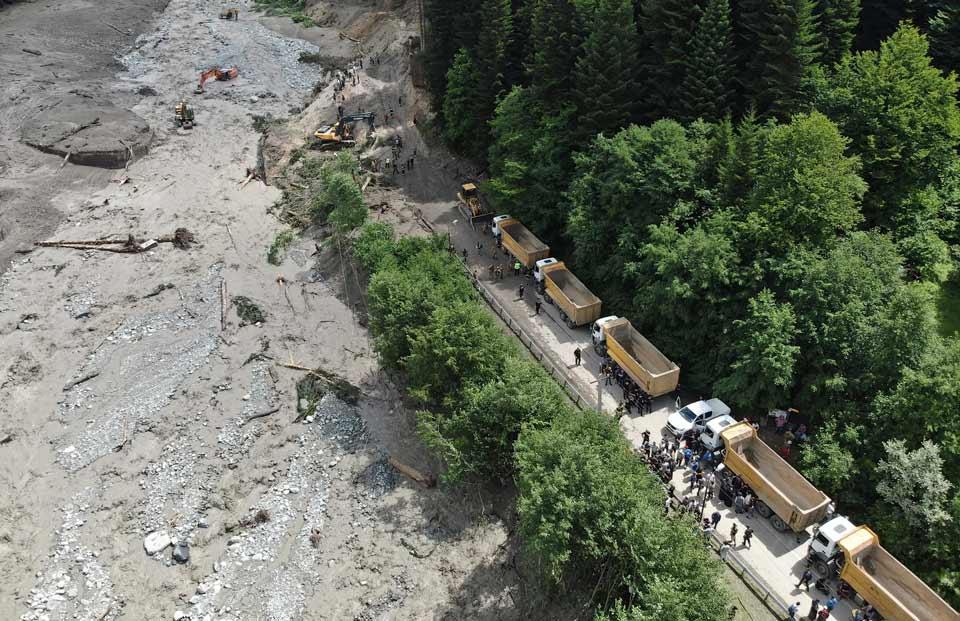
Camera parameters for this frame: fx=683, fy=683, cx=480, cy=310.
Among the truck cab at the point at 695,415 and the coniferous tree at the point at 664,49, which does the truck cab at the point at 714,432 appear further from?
the coniferous tree at the point at 664,49

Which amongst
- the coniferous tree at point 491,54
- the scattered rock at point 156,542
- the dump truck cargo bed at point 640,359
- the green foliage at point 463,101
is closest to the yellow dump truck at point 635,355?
Result: the dump truck cargo bed at point 640,359

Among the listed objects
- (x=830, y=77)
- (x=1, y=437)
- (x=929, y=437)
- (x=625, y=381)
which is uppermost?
(x=830, y=77)

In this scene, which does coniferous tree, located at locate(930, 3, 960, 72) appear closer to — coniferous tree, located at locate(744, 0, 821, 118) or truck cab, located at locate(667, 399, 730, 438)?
coniferous tree, located at locate(744, 0, 821, 118)

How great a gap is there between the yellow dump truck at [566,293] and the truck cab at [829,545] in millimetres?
18268

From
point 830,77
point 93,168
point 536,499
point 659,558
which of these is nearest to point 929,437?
point 659,558

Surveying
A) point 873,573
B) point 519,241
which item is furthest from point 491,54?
point 873,573

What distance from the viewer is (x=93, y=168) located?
63.3 metres

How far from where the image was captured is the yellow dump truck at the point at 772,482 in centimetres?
2900

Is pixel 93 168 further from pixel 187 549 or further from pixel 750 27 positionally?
pixel 750 27

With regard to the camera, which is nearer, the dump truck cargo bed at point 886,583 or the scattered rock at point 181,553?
the dump truck cargo bed at point 886,583

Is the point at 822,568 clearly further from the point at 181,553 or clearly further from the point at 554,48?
the point at 554,48

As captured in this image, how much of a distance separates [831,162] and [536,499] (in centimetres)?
2365

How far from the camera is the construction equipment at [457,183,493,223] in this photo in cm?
5494

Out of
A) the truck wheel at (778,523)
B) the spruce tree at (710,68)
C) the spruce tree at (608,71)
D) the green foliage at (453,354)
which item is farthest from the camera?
the spruce tree at (608,71)
